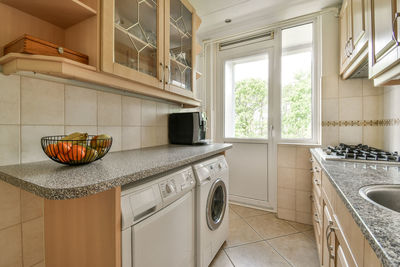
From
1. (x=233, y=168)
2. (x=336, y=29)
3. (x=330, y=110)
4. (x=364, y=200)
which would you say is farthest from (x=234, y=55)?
(x=364, y=200)

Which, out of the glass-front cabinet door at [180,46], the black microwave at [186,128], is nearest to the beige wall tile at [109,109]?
the glass-front cabinet door at [180,46]

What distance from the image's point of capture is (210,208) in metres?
1.34

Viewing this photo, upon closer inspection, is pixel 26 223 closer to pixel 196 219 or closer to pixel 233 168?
pixel 196 219

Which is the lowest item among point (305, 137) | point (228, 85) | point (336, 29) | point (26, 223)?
point (26, 223)

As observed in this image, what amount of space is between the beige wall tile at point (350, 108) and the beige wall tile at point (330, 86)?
10 cm

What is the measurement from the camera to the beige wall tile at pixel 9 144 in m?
0.82

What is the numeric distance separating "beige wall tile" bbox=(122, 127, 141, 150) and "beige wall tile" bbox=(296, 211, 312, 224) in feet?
6.28

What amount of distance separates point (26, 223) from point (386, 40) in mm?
1842

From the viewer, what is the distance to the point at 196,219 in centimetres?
119

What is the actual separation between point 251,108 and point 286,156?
78 cm

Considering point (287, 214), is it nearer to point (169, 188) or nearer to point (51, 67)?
point (169, 188)

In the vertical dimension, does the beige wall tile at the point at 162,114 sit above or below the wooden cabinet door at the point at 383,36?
below

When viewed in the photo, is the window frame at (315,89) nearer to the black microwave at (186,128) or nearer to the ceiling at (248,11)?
the ceiling at (248,11)

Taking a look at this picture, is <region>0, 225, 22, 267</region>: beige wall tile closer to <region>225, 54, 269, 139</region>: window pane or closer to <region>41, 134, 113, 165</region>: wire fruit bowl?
<region>41, 134, 113, 165</region>: wire fruit bowl
